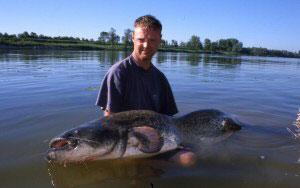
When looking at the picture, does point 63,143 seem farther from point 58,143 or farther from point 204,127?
point 204,127

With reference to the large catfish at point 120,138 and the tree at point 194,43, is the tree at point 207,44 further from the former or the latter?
the large catfish at point 120,138

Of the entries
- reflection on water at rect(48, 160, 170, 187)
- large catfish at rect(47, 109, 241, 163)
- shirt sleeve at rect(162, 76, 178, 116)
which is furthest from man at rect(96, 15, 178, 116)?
reflection on water at rect(48, 160, 170, 187)

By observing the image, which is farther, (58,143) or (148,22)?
(148,22)

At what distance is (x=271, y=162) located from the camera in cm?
611

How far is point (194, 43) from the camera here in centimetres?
14800

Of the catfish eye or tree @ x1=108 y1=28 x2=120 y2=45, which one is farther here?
tree @ x1=108 y1=28 x2=120 y2=45

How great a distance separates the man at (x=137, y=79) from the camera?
572 cm

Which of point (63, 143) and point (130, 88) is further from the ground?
point (130, 88)

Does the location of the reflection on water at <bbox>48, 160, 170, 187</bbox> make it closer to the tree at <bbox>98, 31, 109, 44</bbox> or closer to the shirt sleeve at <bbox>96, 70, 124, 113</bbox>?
the shirt sleeve at <bbox>96, 70, 124, 113</bbox>

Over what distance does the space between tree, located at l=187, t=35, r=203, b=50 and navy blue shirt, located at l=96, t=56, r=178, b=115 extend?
140722 millimetres

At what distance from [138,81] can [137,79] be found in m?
0.04

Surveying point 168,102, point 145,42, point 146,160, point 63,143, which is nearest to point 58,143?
point 63,143

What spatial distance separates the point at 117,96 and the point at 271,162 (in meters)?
2.89

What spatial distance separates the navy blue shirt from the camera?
5715 mm
